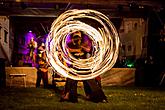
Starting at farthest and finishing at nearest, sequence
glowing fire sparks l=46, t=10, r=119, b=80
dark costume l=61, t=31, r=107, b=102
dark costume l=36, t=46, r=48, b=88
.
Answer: dark costume l=36, t=46, r=48, b=88 < glowing fire sparks l=46, t=10, r=119, b=80 < dark costume l=61, t=31, r=107, b=102

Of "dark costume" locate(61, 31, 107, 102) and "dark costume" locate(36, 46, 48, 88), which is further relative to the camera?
"dark costume" locate(36, 46, 48, 88)

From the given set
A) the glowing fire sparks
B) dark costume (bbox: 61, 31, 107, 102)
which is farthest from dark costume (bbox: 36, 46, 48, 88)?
dark costume (bbox: 61, 31, 107, 102)

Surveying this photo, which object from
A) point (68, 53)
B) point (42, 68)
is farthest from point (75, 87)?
point (42, 68)

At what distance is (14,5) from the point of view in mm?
16953

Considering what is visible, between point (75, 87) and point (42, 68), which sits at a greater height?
point (42, 68)

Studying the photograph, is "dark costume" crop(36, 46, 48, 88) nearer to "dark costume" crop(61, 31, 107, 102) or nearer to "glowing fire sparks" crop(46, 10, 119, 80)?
"glowing fire sparks" crop(46, 10, 119, 80)

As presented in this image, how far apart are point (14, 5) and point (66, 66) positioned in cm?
694

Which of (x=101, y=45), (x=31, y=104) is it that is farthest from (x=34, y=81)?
(x=31, y=104)

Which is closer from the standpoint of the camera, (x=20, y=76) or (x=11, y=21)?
(x=20, y=76)

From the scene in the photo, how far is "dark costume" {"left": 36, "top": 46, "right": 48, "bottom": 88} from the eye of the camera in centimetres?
1531

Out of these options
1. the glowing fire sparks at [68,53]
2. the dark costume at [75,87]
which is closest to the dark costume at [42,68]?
the glowing fire sparks at [68,53]

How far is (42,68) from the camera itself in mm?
15484

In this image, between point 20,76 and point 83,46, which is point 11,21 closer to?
point 20,76

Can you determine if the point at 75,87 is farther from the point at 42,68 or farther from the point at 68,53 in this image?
the point at 42,68
